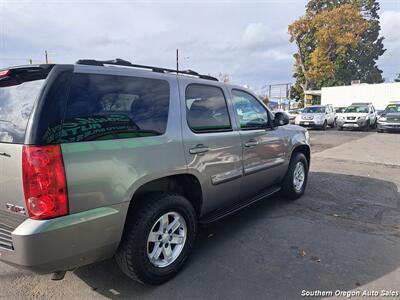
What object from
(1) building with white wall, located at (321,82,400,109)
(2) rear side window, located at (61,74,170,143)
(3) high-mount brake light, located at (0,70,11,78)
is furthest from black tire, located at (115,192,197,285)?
(1) building with white wall, located at (321,82,400,109)

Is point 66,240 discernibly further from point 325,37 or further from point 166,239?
point 325,37

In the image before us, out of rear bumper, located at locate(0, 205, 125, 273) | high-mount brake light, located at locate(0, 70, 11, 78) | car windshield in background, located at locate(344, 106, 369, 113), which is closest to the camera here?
rear bumper, located at locate(0, 205, 125, 273)

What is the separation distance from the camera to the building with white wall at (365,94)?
99.0ft

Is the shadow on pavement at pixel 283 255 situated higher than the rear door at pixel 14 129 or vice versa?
the rear door at pixel 14 129

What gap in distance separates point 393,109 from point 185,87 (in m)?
19.7

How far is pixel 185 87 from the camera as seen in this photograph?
313 centimetres

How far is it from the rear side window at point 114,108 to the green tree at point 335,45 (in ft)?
133

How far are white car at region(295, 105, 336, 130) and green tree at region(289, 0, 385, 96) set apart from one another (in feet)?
68.1

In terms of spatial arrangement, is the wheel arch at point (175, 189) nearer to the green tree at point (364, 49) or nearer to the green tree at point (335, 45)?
the green tree at point (335, 45)

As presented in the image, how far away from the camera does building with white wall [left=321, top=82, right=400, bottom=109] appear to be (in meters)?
30.2

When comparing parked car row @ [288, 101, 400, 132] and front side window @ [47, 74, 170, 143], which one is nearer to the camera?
front side window @ [47, 74, 170, 143]

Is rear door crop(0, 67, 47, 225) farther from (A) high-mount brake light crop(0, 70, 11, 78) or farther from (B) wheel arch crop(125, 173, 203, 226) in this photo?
(B) wheel arch crop(125, 173, 203, 226)

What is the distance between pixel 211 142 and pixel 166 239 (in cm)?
108

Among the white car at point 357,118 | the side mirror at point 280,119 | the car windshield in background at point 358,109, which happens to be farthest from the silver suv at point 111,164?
the car windshield in background at point 358,109
